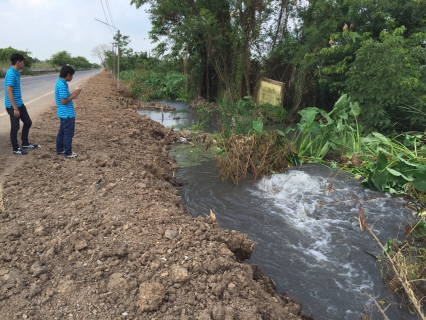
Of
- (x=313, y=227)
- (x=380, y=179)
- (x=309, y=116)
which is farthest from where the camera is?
(x=309, y=116)

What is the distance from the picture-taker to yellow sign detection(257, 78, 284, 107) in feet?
48.6

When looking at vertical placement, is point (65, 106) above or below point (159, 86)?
above

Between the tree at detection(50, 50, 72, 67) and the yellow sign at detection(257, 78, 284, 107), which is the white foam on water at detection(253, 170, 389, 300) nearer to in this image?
the yellow sign at detection(257, 78, 284, 107)

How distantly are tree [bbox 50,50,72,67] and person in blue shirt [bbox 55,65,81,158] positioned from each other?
6639 cm

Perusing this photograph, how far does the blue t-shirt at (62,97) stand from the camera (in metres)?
5.34

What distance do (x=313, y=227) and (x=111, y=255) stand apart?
324 centimetres

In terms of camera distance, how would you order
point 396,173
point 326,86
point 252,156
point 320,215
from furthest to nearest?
point 326,86
point 252,156
point 396,173
point 320,215

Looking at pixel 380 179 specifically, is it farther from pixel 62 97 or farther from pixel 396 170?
pixel 62 97

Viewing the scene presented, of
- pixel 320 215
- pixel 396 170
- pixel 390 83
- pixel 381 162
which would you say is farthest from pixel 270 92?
pixel 320 215

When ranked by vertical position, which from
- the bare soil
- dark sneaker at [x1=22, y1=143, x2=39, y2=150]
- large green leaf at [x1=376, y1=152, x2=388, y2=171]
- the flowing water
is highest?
large green leaf at [x1=376, y1=152, x2=388, y2=171]

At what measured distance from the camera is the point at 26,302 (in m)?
2.52

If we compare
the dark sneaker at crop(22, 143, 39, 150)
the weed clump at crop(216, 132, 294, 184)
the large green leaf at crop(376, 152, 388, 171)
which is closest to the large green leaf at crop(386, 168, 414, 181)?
the large green leaf at crop(376, 152, 388, 171)

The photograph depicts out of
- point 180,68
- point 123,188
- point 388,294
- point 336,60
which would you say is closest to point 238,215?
point 123,188

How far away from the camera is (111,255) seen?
3.11 m
